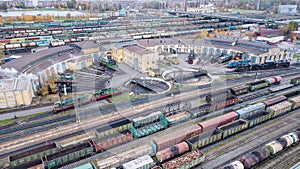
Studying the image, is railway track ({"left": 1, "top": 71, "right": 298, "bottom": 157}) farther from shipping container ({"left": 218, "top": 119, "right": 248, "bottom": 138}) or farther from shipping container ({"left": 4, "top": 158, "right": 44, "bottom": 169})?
shipping container ({"left": 218, "top": 119, "right": 248, "bottom": 138})

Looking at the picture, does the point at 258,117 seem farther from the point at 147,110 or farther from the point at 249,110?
the point at 147,110

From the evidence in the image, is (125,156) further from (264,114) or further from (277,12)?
(277,12)

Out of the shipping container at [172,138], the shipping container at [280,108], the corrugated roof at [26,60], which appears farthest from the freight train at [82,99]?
the shipping container at [280,108]

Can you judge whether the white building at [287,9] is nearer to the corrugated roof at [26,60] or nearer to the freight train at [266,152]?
the freight train at [266,152]

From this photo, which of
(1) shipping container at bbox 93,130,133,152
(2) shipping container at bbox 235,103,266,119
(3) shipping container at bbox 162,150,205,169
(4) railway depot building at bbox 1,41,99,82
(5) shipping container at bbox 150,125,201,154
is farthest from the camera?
(4) railway depot building at bbox 1,41,99,82

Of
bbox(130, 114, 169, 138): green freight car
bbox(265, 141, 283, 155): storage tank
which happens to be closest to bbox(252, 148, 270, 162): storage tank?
bbox(265, 141, 283, 155): storage tank

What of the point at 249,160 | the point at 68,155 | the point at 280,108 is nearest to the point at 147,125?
the point at 68,155
